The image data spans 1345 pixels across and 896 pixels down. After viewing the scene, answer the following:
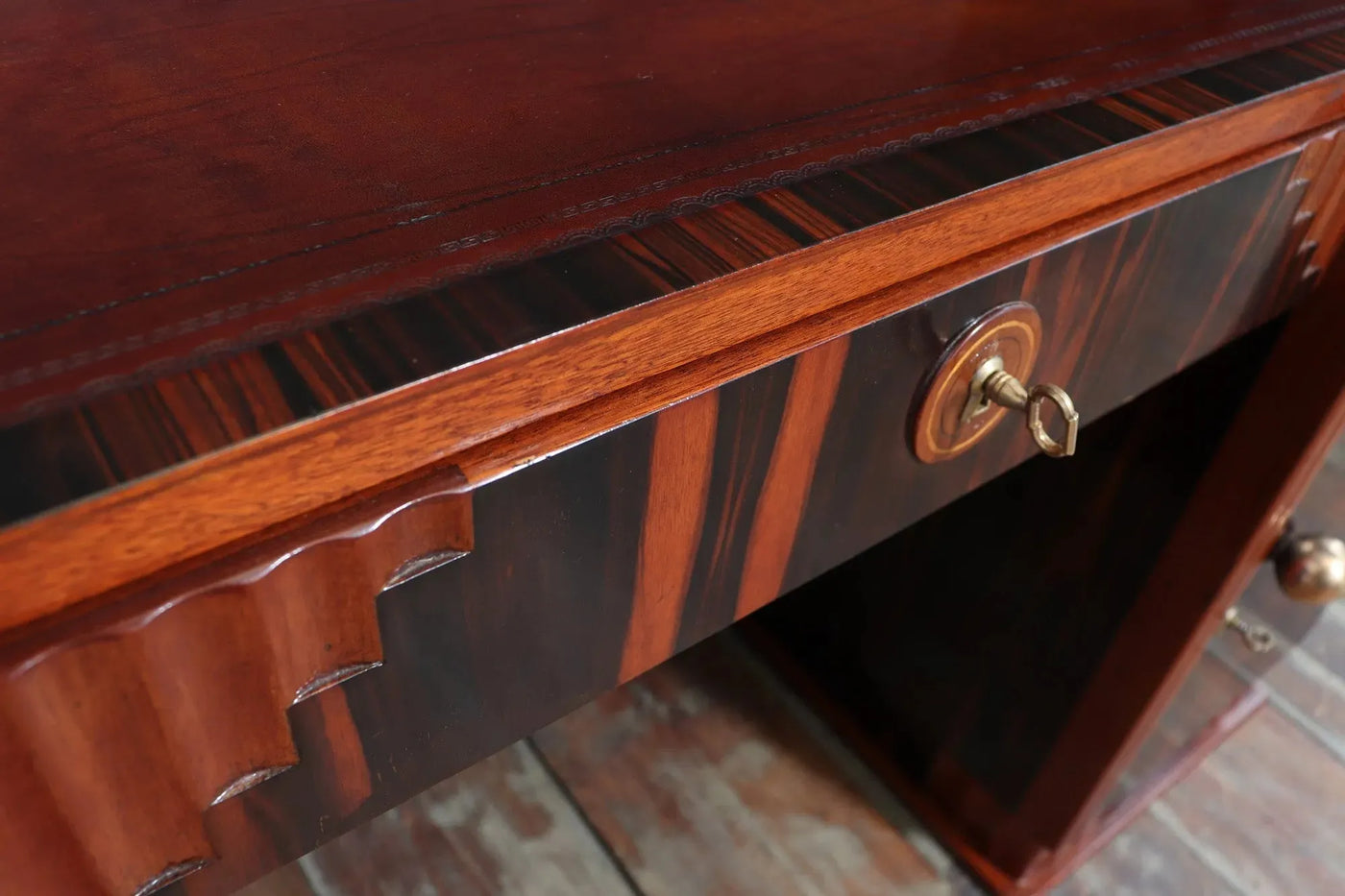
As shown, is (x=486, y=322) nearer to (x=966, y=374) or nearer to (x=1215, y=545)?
(x=966, y=374)

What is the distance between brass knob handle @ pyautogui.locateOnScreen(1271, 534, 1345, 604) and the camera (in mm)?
562

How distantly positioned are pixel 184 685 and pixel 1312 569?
553mm

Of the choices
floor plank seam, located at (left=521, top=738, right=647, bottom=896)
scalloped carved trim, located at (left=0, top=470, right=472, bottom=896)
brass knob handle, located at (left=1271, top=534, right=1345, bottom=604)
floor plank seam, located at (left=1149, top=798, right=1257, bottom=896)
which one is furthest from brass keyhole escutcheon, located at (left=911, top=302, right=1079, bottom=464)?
floor plank seam, located at (left=1149, top=798, right=1257, bottom=896)

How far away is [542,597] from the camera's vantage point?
27cm

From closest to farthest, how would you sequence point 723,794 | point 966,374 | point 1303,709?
point 966,374 < point 723,794 < point 1303,709

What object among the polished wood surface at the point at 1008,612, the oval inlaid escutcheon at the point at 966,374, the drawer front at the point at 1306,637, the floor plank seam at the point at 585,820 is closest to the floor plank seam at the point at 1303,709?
the drawer front at the point at 1306,637

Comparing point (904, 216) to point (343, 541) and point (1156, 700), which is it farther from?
point (1156, 700)

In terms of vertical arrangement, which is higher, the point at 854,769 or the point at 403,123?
the point at 403,123

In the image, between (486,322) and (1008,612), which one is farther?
(1008,612)

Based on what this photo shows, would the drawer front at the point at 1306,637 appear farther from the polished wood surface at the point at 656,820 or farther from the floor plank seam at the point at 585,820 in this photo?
the floor plank seam at the point at 585,820

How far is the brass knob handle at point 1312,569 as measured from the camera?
562 millimetres

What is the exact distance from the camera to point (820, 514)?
345 mm

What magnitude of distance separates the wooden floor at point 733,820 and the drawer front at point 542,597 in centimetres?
44

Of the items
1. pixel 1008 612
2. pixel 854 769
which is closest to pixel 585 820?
pixel 854 769
